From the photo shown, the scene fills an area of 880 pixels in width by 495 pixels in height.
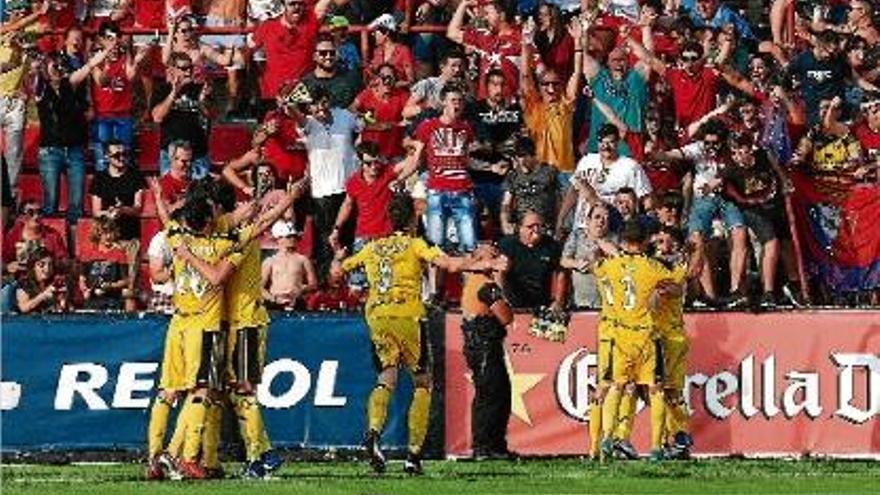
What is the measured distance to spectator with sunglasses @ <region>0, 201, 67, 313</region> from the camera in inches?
870

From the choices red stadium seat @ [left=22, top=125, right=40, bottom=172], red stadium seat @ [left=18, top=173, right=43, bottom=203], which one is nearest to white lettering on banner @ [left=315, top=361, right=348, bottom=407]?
red stadium seat @ [left=18, top=173, right=43, bottom=203]

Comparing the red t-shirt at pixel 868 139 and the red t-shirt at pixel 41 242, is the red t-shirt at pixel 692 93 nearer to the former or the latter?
the red t-shirt at pixel 868 139

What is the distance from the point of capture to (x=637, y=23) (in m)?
25.7

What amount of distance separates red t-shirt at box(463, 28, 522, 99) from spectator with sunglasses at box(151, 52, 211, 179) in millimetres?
2752

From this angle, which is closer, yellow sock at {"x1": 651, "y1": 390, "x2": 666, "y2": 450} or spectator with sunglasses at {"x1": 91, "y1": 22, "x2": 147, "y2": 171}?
yellow sock at {"x1": 651, "y1": 390, "x2": 666, "y2": 450}

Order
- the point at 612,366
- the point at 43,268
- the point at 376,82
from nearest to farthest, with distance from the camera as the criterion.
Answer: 1. the point at 612,366
2. the point at 43,268
3. the point at 376,82

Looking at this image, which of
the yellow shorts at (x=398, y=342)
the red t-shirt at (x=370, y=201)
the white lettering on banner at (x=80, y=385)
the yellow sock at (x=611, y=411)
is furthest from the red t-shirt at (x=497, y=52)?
the white lettering on banner at (x=80, y=385)

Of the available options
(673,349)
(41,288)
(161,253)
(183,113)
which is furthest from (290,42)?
(673,349)

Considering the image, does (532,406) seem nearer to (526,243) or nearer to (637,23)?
(526,243)

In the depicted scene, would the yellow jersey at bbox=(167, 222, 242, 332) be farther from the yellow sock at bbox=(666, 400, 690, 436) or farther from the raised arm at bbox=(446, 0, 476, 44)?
the raised arm at bbox=(446, 0, 476, 44)

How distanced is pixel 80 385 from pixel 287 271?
2166mm

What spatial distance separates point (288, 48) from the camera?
81.6ft

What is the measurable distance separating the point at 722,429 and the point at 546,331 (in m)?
1.77

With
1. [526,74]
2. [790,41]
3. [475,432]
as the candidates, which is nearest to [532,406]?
[475,432]
